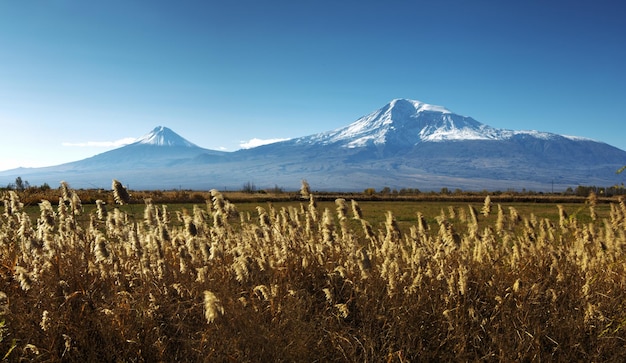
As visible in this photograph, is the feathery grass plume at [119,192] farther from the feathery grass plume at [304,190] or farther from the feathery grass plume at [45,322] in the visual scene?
the feathery grass plume at [304,190]

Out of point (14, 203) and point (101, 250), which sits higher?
point (14, 203)

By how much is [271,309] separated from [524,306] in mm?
3170

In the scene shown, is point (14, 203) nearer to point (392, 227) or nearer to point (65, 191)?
point (65, 191)

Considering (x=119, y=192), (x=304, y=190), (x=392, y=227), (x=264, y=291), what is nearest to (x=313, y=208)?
(x=304, y=190)

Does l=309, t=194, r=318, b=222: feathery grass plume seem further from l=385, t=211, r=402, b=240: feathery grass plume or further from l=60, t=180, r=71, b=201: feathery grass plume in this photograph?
l=60, t=180, r=71, b=201: feathery grass plume

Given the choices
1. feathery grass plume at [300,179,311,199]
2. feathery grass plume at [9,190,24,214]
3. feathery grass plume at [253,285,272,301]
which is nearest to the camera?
feathery grass plume at [253,285,272,301]

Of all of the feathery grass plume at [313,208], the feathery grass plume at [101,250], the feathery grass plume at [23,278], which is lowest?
the feathery grass plume at [23,278]

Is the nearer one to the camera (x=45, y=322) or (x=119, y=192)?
(x=45, y=322)

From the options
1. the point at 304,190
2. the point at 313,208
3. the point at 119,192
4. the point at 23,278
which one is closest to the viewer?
the point at 23,278

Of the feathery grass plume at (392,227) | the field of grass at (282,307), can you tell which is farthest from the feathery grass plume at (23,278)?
the feathery grass plume at (392,227)

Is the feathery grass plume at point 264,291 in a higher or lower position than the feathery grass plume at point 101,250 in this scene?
lower

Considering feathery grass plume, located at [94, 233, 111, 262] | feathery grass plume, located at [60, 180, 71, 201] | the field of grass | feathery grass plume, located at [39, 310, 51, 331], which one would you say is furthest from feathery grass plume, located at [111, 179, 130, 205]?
feathery grass plume, located at [39, 310, 51, 331]

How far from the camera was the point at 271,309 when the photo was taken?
4.97 meters

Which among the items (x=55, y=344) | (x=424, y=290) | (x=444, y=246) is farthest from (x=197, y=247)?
(x=444, y=246)
